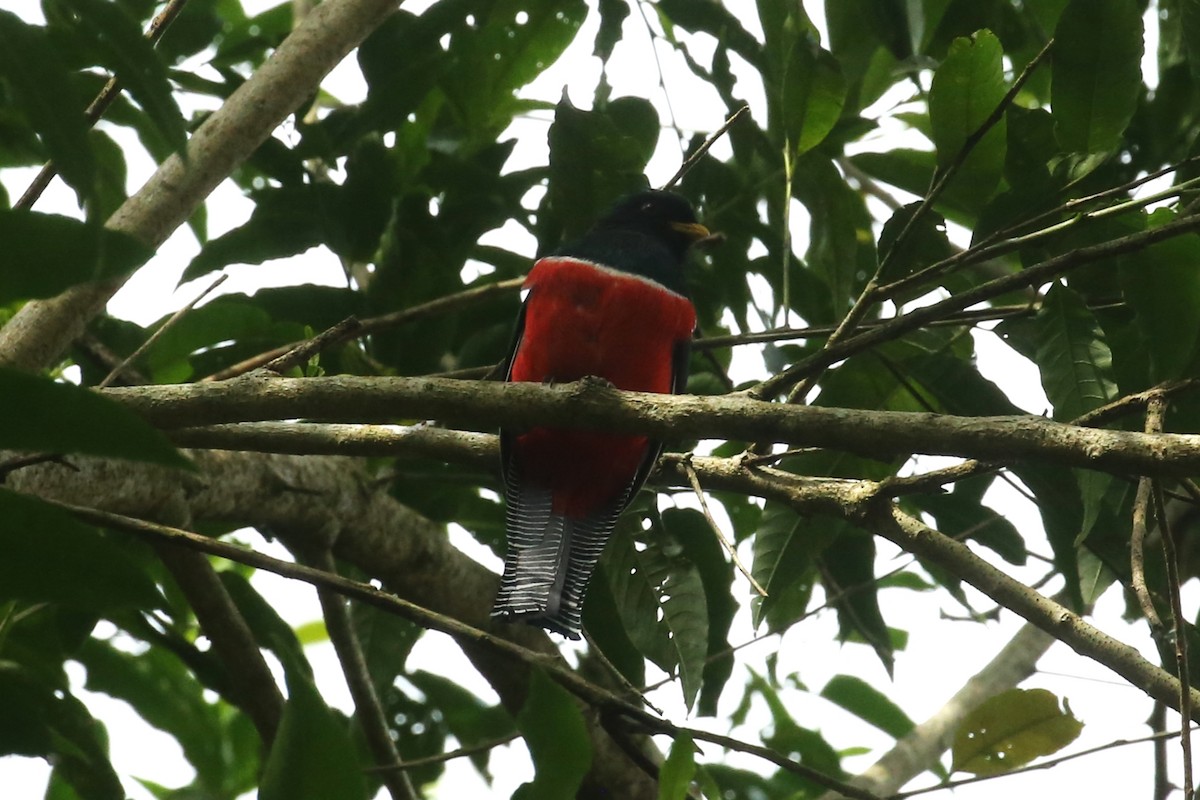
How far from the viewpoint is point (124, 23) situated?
163 cm

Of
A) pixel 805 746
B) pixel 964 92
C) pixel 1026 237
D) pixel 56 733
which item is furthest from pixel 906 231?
pixel 805 746

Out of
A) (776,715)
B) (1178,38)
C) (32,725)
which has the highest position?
(1178,38)

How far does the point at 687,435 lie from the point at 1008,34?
1.89 metres

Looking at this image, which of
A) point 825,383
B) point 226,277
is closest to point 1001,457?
point 825,383

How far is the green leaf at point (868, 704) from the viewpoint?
4152 millimetres

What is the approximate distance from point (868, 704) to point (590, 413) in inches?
94.8

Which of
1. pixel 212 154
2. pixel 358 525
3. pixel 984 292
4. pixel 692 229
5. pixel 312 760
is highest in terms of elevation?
pixel 692 229

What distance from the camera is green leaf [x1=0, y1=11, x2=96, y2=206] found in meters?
1.54

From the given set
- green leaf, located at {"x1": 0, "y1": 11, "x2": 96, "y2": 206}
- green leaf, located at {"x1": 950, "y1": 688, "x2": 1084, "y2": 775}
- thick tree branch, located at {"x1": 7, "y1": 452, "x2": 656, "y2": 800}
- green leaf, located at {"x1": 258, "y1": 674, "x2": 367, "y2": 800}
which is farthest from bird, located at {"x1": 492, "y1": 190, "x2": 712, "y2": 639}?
green leaf, located at {"x1": 258, "y1": 674, "x2": 367, "y2": 800}

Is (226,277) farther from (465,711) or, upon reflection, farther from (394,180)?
(465,711)

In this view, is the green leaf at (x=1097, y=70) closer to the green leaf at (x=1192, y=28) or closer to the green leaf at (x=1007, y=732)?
the green leaf at (x=1192, y=28)

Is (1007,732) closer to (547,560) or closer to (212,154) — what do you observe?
(547,560)

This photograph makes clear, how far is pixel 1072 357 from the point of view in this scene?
8.26 feet

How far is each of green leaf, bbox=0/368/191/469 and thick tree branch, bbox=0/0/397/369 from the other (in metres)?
1.30
